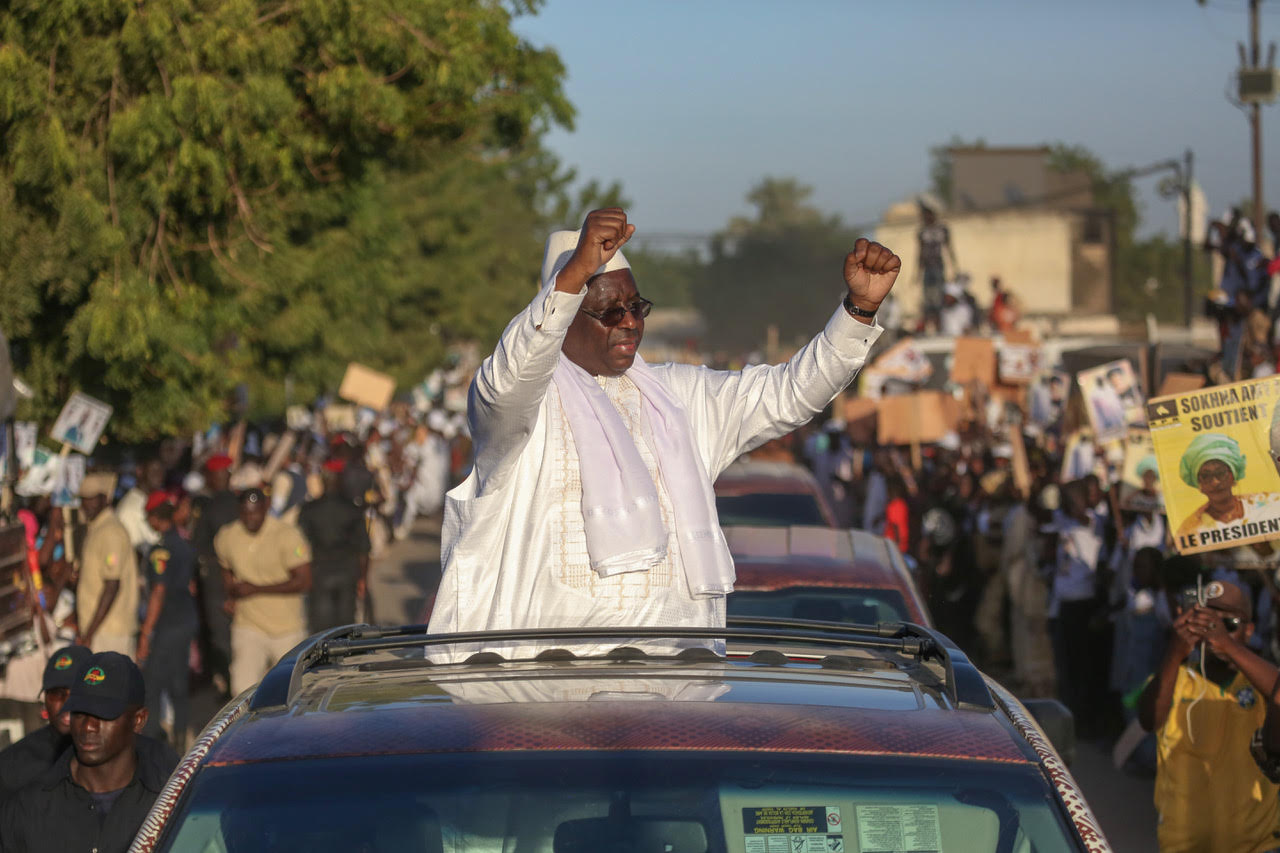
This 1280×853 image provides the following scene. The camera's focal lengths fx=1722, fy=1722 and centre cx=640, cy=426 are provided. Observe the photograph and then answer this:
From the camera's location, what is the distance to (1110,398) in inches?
481

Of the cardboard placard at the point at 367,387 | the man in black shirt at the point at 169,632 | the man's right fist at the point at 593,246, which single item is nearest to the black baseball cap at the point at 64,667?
the man's right fist at the point at 593,246

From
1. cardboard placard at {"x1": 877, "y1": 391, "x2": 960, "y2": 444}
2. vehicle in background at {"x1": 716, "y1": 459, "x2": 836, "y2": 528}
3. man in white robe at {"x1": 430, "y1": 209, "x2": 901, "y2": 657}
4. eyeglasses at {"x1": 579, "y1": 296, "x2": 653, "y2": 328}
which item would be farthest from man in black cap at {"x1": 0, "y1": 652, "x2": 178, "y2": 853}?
cardboard placard at {"x1": 877, "y1": 391, "x2": 960, "y2": 444}

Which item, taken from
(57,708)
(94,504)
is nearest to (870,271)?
(57,708)

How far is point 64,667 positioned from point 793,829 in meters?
4.06

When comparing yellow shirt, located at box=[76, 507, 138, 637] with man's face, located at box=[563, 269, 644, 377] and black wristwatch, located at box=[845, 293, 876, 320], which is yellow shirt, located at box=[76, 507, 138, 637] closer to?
man's face, located at box=[563, 269, 644, 377]

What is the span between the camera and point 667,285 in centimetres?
16062

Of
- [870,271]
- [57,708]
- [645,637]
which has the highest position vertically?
[870,271]

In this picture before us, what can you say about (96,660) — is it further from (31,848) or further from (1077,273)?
(1077,273)

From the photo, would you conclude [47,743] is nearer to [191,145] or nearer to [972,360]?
[191,145]

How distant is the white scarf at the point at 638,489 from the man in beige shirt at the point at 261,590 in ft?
22.3

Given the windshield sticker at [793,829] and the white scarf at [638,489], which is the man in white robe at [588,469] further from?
the windshield sticker at [793,829]

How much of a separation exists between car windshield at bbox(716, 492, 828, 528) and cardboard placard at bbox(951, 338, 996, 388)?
758cm

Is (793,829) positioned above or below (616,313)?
below

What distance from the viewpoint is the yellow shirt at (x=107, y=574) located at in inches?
394
